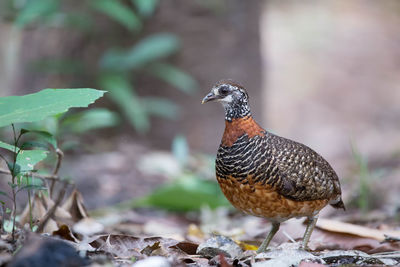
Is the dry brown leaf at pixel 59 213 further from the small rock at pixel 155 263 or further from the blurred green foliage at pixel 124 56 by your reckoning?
the blurred green foliage at pixel 124 56

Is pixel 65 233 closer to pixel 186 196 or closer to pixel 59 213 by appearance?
pixel 59 213

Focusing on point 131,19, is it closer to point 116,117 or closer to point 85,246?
point 116,117

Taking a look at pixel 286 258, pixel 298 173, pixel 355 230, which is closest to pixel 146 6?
pixel 298 173

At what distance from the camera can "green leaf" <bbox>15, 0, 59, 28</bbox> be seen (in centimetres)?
725

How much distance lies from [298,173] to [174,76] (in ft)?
17.6

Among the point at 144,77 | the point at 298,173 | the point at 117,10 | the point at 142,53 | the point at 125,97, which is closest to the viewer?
the point at 298,173

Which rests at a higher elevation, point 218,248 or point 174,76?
point 174,76

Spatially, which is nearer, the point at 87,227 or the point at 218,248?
the point at 218,248

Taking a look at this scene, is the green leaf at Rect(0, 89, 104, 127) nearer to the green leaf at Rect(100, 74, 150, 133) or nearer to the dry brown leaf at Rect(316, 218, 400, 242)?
the dry brown leaf at Rect(316, 218, 400, 242)

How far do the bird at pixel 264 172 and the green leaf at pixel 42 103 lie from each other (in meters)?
1.20

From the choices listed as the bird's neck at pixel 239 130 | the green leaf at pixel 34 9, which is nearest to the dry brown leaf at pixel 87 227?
the bird's neck at pixel 239 130

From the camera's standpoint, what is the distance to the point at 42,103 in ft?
9.73

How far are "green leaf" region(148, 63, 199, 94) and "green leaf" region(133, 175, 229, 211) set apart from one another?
9.60 ft

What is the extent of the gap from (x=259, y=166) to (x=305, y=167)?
38cm
